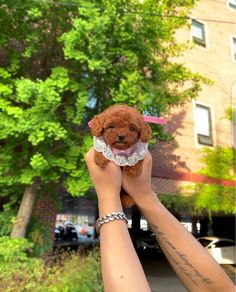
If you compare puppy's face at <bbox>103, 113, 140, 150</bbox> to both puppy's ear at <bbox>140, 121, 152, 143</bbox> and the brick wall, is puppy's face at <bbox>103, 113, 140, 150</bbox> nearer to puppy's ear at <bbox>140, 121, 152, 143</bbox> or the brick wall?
puppy's ear at <bbox>140, 121, 152, 143</bbox>

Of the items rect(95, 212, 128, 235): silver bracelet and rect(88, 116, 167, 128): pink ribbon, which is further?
rect(88, 116, 167, 128): pink ribbon

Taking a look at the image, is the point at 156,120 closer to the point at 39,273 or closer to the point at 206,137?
the point at 39,273

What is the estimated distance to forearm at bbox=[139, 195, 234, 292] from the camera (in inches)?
43.2

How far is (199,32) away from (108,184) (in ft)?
48.8

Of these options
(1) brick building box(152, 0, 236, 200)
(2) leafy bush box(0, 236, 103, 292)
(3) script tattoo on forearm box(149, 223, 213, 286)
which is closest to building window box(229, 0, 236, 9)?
(1) brick building box(152, 0, 236, 200)

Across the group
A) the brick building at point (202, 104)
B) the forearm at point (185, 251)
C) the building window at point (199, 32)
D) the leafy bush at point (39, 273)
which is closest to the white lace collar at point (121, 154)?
the forearm at point (185, 251)

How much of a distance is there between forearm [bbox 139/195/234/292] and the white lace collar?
136mm

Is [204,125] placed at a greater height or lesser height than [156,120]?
greater

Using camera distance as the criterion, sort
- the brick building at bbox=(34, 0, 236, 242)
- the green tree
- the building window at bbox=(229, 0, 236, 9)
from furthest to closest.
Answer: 1. the building window at bbox=(229, 0, 236, 9)
2. the brick building at bbox=(34, 0, 236, 242)
3. the green tree

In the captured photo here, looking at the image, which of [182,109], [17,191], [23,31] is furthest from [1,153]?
[182,109]

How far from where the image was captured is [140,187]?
3.57ft

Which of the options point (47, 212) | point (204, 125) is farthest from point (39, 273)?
point (204, 125)

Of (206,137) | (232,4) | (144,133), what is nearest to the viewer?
(144,133)

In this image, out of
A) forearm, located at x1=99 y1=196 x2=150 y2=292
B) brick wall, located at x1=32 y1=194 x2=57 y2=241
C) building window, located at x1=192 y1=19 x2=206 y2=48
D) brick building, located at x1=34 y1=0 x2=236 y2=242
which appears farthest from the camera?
building window, located at x1=192 y1=19 x2=206 y2=48
